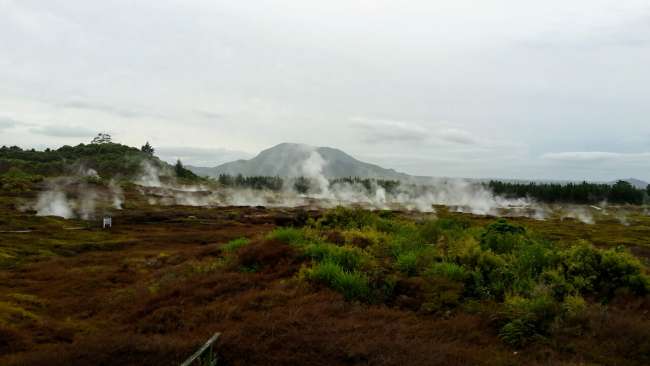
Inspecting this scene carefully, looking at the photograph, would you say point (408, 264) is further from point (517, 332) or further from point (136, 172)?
point (136, 172)

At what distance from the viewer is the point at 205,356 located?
9102 mm

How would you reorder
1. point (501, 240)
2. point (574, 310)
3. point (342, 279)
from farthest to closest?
point (501, 240), point (342, 279), point (574, 310)

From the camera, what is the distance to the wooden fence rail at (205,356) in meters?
8.66

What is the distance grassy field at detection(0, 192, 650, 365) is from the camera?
9047mm

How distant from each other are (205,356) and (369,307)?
452cm

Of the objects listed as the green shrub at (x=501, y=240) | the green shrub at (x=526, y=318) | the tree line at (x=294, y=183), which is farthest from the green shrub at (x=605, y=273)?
the tree line at (x=294, y=183)

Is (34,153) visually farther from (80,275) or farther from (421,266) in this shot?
(421,266)

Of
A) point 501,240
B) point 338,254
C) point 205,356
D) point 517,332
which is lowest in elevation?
point 205,356

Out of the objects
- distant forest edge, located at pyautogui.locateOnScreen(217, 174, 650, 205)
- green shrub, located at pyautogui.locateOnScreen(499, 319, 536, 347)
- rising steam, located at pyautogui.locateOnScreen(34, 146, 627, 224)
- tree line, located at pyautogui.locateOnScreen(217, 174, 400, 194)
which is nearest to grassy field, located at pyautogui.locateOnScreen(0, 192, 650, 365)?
green shrub, located at pyautogui.locateOnScreen(499, 319, 536, 347)

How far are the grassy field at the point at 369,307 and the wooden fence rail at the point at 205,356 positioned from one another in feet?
1.07

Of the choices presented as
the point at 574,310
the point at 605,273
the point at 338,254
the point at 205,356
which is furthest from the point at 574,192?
the point at 205,356

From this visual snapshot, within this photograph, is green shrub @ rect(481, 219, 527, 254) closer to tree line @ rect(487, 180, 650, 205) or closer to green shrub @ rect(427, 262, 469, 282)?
green shrub @ rect(427, 262, 469, 282)

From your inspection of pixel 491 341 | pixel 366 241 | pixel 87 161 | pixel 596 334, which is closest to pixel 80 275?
pixel 366 241

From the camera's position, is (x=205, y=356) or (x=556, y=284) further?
(x=556, y=284)
